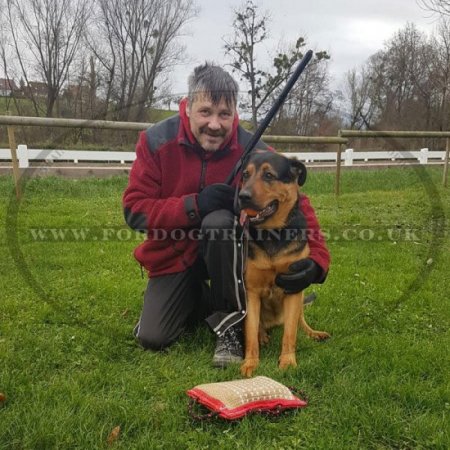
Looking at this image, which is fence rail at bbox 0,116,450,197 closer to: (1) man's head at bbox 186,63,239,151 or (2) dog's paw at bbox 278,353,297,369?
(1) man's head at bbox 186,63,239,151

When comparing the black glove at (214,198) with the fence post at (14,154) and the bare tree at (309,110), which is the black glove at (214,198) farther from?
the bare tree at (309,110)

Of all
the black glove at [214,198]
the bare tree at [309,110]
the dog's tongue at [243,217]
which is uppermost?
the bare tree at [309,110]

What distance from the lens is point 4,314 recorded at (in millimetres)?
3764

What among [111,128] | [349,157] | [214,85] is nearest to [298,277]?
[214,85]

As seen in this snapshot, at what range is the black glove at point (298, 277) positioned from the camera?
302 centimetres

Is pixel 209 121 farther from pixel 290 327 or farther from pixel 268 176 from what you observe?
pixel 290 327

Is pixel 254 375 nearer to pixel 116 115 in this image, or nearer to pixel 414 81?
pixel 116 115

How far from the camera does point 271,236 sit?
10.2 ft

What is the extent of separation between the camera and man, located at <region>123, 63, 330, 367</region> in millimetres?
3172

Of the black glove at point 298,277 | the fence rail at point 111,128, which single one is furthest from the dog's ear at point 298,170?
the fence rail at point 111,128

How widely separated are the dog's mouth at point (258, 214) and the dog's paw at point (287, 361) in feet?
2.98

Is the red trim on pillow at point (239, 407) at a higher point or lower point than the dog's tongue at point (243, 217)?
lower

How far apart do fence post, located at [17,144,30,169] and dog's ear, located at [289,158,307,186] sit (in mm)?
7850

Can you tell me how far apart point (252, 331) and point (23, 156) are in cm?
813
